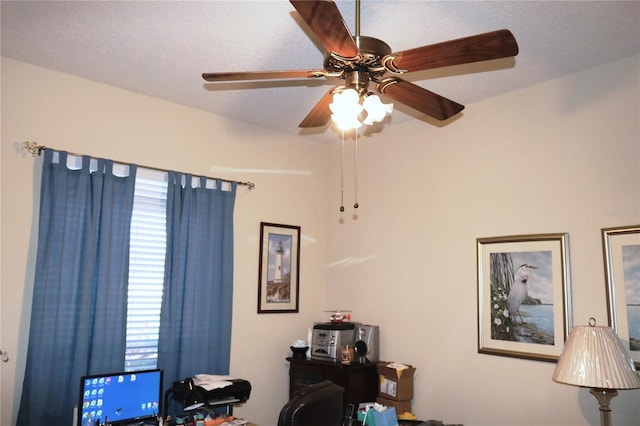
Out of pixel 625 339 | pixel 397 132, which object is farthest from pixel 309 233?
pixel 625 339

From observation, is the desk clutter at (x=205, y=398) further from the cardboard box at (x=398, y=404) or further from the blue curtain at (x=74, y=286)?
the cardboard box at (x=398, y=404)

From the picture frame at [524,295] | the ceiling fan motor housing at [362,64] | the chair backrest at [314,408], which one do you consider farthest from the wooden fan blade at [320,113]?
the picture frame at [524,295]

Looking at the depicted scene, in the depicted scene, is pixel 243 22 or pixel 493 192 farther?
pixel 493 192

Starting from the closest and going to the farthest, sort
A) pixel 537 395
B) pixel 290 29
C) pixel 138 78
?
pixel 290 29, pixel 537 395, pixel 138 78

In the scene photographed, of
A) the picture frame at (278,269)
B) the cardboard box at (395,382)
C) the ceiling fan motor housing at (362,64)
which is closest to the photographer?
the ceiling fan motor housing at (362,64)

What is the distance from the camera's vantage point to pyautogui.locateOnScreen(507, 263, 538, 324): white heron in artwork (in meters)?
2.99

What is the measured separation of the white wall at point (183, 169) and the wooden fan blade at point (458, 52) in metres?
2.16

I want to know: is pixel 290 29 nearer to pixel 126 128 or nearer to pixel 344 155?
pixel 126 128

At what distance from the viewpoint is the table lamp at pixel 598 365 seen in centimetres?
217

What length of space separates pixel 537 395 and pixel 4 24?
142 inches

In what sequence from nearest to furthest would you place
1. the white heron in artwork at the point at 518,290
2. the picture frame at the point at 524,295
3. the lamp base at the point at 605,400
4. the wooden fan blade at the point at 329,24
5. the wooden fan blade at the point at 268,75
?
1. the wooden fan blade at the point at 329,24
2. the wooden fan blade at the point at 268,75
3. the lamp base at the point at 605,400
4. the picture frame at the point at 524,295
5. the white heron in artwork at the point at 518,290

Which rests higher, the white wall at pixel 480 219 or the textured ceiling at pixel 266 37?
the textured ceiling at pixel 266 37

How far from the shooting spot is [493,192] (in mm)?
3244

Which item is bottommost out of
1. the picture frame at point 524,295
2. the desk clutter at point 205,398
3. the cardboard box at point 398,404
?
the cardboard box at point 398,404
